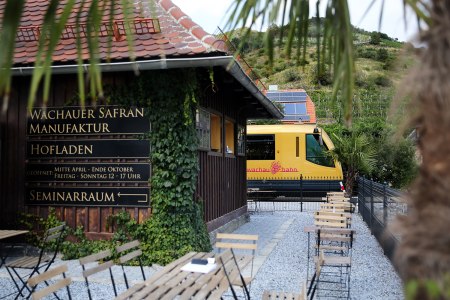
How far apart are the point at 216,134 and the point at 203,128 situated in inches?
59.4

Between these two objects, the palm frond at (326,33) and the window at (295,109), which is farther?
the window at (295,109)

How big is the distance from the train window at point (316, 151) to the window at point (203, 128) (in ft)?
34.3

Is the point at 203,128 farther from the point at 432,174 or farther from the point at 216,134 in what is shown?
the point at 432,174

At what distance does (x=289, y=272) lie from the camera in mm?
7297

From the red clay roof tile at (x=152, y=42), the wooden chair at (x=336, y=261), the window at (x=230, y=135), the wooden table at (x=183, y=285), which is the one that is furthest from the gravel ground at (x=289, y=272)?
the red clay roof tile at (x=152, y=42)

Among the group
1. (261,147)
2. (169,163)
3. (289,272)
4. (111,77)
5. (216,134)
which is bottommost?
(289,272)

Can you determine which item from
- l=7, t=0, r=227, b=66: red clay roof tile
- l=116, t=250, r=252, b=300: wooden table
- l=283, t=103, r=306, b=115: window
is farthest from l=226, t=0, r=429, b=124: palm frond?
l=283, t=103, r=306, b=115: window

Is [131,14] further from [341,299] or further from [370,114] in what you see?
[370,114]

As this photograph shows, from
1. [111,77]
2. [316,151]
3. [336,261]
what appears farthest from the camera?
[316,151]

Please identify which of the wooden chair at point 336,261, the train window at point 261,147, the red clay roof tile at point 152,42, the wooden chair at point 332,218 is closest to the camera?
the wooden chair at point 336,261

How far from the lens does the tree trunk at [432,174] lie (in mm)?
1086

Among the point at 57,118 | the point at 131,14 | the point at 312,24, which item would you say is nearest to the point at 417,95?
the point at 312,24

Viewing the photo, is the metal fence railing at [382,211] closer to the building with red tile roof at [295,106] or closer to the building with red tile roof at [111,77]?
the building with red tile roof at [111,77]

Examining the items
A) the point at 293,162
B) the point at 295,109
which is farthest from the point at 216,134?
the point at 295,109
